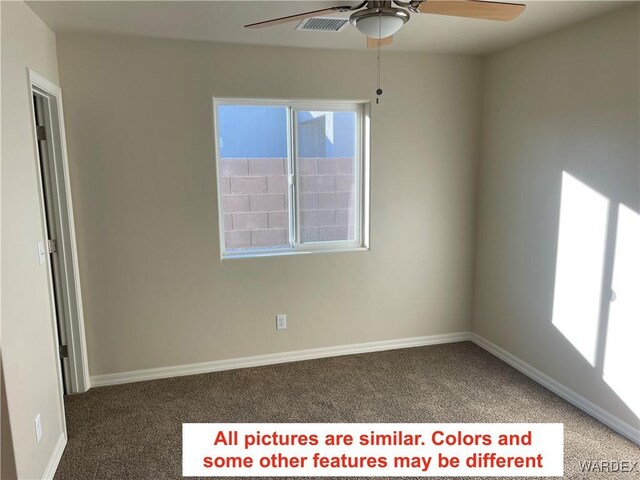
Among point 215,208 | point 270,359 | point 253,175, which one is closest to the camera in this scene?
point 215,208

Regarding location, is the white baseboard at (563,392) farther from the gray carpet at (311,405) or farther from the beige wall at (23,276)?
the beige wall at (23,276)

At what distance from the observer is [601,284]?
269cm

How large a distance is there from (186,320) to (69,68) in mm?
1885

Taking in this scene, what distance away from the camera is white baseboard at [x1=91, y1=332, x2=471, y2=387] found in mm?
3275

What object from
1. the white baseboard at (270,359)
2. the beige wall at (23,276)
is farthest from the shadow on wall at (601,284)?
the beige wall at (23,276)

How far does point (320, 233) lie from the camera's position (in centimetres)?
367

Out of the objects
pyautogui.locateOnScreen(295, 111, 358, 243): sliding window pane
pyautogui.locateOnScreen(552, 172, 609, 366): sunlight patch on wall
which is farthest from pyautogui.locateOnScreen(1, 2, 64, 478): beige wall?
pyautogui.locateOnScreen(552, 172, 609, 366): sunlight patch on wall

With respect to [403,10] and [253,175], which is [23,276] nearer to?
[253,175]

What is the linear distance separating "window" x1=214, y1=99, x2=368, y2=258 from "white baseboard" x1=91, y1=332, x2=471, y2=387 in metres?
0.84

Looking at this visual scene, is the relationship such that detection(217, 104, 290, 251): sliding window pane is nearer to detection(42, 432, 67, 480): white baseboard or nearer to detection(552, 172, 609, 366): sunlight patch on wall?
detection(42, 432, 67, 480): white baseboard

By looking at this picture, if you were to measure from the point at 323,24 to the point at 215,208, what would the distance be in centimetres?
146

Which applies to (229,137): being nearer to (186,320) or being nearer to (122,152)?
(122,152)
